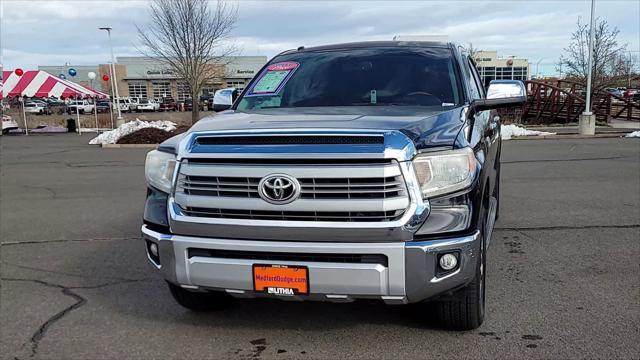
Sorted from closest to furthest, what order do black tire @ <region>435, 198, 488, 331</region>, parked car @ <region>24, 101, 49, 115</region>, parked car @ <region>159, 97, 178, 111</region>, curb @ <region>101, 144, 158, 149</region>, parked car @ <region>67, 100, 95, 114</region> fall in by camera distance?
1. black tire @ <region>435, 198, 488, 331</region>
2. curb @ <region>101, 144, 158, 149</region>
3. parked car @ <region>24, 101, 49, 115</region>
4. parked car @ <region>67, 100, 95, 114</region>
5. parked car @ <region>159, 97, 178, 111</region>

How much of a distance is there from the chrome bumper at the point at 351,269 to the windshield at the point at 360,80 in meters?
1.47

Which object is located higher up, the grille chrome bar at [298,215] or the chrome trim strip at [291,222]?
the grille chrome bar at [298,215]

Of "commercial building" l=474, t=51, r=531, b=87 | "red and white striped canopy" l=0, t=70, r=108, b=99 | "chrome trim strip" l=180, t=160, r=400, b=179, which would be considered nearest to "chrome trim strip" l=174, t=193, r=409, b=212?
"chrome trim strip" l=180, t=160, r=400, b=179

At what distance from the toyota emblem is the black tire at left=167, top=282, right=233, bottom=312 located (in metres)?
1.13

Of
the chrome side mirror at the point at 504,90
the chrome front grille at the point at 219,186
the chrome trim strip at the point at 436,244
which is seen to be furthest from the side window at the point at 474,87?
the chrome front grille at the point at 219,186

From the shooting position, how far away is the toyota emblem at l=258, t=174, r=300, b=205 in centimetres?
295

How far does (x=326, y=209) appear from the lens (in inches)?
115

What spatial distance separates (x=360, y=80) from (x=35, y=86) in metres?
27.1

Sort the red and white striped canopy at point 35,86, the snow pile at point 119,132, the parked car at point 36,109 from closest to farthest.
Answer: the snow pile at point 119,132, the red and white striped canopy at point 35,86, the parked car at point 36,109

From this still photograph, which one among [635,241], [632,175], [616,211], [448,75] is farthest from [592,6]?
[448,75]

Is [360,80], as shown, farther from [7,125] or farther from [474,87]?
[7,125]

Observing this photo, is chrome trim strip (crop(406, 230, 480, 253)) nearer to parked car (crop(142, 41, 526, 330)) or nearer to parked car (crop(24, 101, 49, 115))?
parked car (crop(142, 41, 526, 330))

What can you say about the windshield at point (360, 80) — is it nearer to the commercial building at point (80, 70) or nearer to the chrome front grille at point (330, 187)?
the chrome front grille at point (330, 187)

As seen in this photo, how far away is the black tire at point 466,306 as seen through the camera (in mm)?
3301
